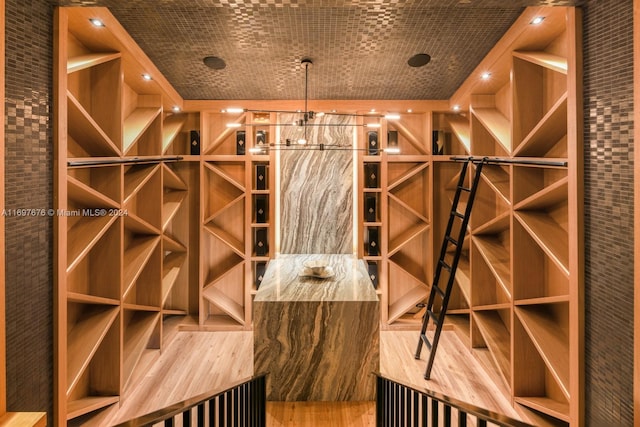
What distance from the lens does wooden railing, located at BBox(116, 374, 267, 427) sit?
3.76 ft

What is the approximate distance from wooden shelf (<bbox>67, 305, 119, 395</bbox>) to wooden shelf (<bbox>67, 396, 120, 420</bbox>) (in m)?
0.18

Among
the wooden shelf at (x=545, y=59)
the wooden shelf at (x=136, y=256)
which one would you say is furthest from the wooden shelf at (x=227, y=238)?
the wooden shelf at (x=545, y=59)

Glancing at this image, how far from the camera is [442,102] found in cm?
440

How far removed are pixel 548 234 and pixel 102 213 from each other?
9.48ft

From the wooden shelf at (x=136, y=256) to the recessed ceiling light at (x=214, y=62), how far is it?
158cm

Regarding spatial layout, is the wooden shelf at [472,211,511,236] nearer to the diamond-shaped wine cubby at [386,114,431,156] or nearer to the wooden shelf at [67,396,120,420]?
the diamond-shaped wine cubby at [386,114,431,156]

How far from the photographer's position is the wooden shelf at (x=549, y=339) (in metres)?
2.32

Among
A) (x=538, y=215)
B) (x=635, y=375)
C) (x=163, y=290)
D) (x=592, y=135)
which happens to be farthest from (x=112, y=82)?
(x=635, y=375)

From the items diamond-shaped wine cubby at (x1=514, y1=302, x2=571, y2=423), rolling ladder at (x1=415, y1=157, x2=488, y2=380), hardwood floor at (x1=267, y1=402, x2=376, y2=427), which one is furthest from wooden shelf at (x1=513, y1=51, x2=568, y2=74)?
hardwood floor at (x1=267, y1=402, x2=376, y2=427)

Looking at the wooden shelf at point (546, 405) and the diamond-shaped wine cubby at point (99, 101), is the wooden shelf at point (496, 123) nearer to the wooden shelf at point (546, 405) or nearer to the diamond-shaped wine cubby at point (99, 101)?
the wooden shelf at point (546, 405)

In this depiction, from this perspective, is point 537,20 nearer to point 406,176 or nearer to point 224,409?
point 406,176

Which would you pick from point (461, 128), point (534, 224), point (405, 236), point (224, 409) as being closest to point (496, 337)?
point (534, 224)

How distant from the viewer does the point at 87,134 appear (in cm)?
262

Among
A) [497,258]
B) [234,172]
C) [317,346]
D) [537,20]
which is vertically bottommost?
[317,346]
